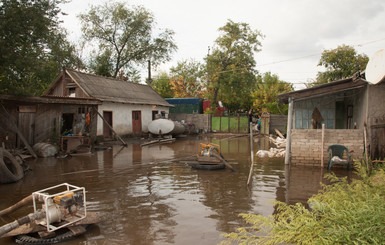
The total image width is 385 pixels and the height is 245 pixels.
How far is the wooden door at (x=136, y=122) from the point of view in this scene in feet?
79.0

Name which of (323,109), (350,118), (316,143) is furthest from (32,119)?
(350,118)

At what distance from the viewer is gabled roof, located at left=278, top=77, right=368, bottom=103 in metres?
11.0

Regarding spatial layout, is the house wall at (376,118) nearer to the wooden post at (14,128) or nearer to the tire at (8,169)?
the tire at (8,169)

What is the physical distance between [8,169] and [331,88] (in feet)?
39.9

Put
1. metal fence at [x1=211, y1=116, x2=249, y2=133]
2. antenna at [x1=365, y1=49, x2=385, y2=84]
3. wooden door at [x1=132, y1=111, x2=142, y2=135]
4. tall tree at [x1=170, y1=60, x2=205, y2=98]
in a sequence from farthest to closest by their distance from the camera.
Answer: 1. tall tree at [x1=170, y1=60, x2=205, y2=98]
2. metal fence at [x1=211, y1=116, x2=249, y2=133]
3. wooden door at [x1=132, y1=111, x2=142, y2=135]
4. antenna at [x1=365, y1=49, x2=385, y2=84]

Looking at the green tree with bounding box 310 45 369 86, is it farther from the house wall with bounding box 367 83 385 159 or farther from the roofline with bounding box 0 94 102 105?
the roofline with bounding box 0 94 102 105

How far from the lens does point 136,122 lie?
961 inches

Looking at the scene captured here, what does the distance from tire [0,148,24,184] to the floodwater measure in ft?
0.71

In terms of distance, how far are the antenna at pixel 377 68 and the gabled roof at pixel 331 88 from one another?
2.64 meters

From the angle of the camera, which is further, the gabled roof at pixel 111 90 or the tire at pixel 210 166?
the gabled roof at pixel 111 90

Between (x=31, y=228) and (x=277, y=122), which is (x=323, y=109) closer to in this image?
(x=277, y=122)

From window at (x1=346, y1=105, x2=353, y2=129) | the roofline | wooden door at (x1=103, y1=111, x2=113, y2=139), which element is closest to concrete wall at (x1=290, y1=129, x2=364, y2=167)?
window at (x1=346, y1=105, x2=353, y2=129)

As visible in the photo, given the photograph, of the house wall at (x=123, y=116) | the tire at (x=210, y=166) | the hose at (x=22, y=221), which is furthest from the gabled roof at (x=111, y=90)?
the hose at (x=22, y=221)

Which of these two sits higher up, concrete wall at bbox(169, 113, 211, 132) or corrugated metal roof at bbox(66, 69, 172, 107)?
corrugated metal roof at bbox(66, 69, 172, 107)
